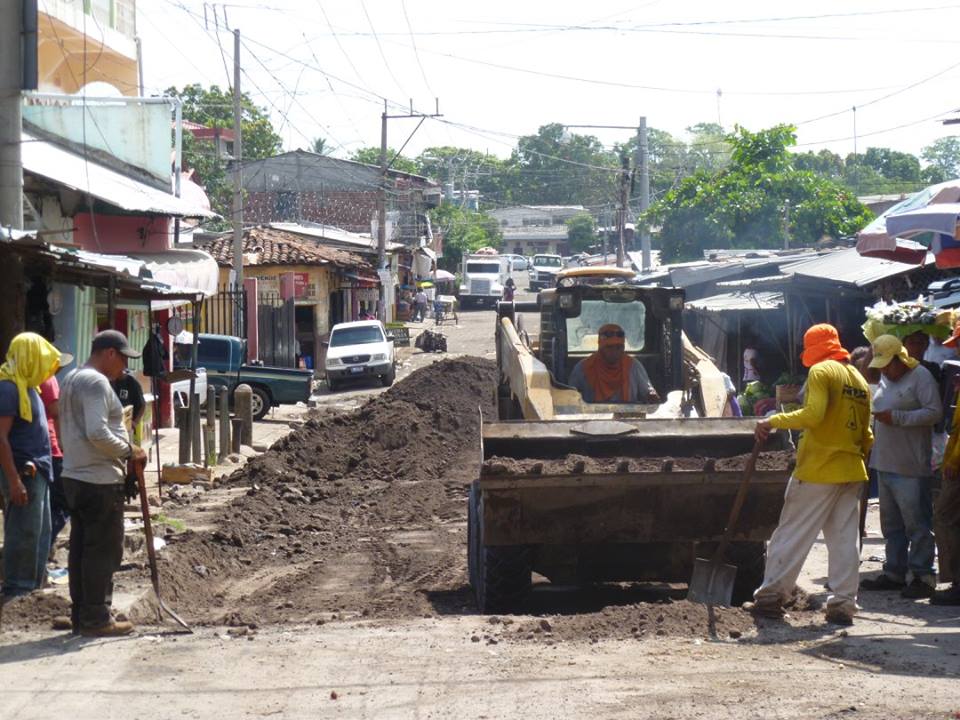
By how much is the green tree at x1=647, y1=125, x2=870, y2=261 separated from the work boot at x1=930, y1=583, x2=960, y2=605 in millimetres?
28305

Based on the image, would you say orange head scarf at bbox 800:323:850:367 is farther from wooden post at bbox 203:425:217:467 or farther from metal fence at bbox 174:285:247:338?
metal fence at bbox 174:285:247:338

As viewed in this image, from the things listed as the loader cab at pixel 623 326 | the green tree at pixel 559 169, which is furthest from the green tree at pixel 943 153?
the loader cab at pixel 623 326

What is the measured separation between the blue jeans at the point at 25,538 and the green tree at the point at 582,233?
100697 mm

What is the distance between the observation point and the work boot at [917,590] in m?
9.00

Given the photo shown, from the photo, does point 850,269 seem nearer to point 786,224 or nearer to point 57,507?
point 57,507

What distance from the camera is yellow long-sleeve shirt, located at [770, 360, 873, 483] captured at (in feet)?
26.4

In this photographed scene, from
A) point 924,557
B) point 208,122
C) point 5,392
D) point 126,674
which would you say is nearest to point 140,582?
point 5,392

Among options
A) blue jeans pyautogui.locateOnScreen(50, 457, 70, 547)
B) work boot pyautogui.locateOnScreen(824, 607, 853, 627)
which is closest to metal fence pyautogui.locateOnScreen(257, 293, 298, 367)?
blue jeans pyautogui.locateOnScreen(50, 457, 70, 547)

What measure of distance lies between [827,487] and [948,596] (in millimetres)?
1432

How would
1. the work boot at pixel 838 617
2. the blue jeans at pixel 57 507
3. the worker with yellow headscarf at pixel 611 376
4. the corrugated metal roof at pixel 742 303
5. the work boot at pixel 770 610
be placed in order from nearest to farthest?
the work boot at pixel 838 617
the work boot at pixel 770 610
the blue jeans at pixel 57 507
the worker with yellow headscarf at pixel 611 376
the corrugated metal roof at pixel 742 303

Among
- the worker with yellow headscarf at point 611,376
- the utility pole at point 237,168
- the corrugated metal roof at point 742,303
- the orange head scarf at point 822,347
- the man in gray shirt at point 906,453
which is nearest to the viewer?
the orange head scarf at point 822,347

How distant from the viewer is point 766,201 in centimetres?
3888

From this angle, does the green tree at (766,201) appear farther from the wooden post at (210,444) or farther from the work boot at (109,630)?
the work boot at (109,630)

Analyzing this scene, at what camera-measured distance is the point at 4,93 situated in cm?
1203
